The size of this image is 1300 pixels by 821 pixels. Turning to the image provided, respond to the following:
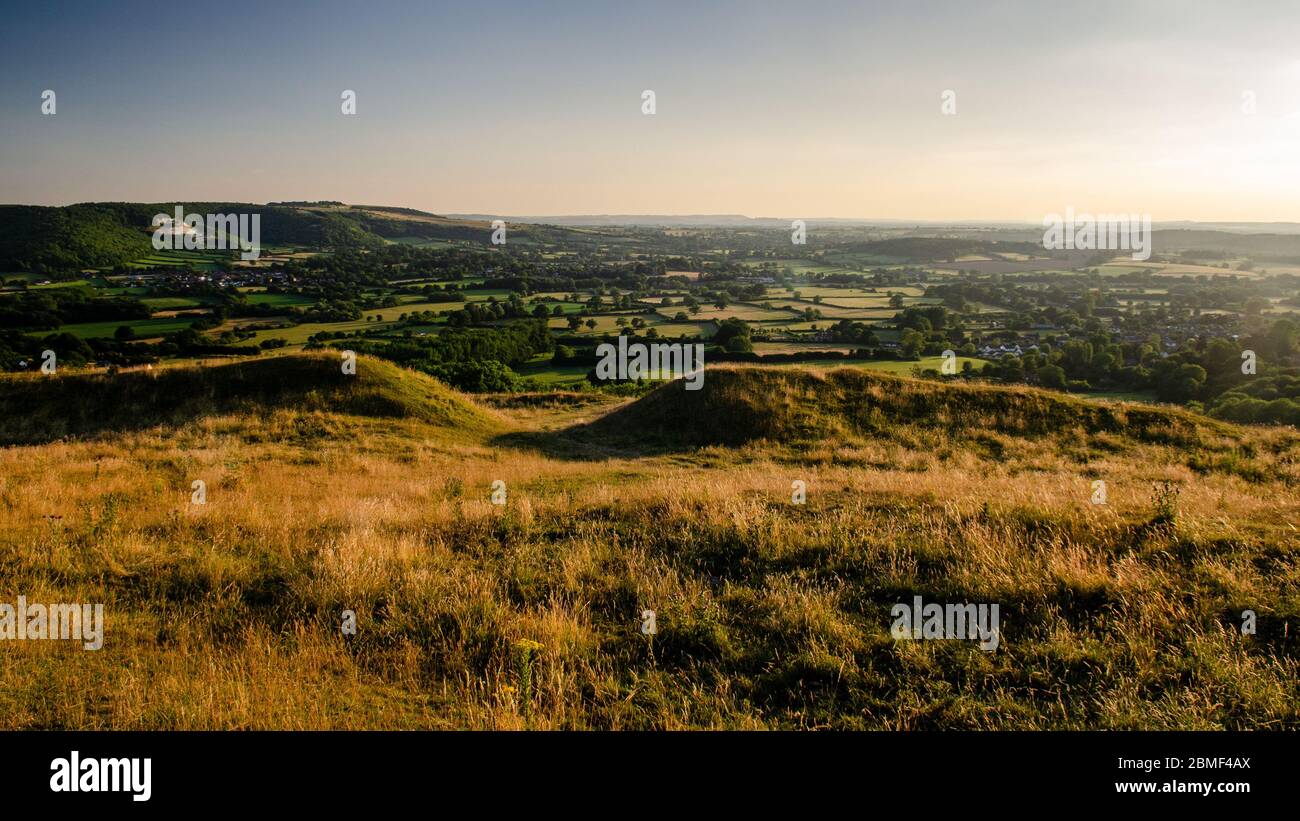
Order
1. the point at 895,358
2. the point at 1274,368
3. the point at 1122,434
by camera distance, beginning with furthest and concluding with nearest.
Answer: the point at 895,358
the point at 1274,368
the point at 1122,434

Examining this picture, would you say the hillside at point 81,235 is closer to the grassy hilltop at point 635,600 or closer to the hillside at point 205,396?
the hillside at point 205,396

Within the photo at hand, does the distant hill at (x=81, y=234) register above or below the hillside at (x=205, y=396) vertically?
above

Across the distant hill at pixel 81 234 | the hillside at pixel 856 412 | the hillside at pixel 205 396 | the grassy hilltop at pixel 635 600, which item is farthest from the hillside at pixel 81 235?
the grassy hilltop at pixel 635 600

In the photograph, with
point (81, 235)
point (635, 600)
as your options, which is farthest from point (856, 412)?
point (81, 235)

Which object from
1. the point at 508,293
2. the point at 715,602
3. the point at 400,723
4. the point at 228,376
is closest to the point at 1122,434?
the point at 715,602

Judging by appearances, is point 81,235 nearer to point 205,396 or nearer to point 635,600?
point 205,396

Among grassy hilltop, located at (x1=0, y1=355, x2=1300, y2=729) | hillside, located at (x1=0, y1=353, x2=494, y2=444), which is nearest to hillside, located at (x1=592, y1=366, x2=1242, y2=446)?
hillside, located at (x1=0, y1=353, x2=494, y2=444)

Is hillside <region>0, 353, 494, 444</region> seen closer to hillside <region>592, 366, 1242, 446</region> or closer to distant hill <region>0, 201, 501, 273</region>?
hillside <region>592, 366, 1242, 446</region>

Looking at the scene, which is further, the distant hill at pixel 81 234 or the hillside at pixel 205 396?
the distant hill at pixel 81 234
